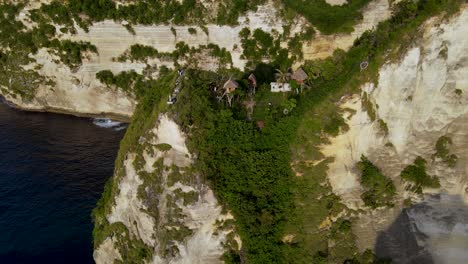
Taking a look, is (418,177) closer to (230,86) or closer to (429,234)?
(429,234)

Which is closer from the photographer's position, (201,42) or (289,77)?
(289,77)

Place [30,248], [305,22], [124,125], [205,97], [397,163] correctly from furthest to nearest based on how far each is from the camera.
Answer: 1. [124,125]
2. [305,22]
3. [30,248]
4. [397,163]
5. [205,97]

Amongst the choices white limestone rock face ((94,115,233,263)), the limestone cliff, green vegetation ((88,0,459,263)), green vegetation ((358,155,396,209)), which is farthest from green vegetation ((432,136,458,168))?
white limestone rock face ((94,115,233,263))

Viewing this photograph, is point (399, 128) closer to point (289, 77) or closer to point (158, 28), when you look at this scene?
point (289, 77)

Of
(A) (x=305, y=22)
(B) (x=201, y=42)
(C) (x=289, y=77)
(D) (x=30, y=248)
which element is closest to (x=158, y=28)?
(B) (x=201, y=42)

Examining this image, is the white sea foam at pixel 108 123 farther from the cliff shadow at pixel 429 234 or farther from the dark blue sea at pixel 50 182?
the cliff shadow at pixel 429 234

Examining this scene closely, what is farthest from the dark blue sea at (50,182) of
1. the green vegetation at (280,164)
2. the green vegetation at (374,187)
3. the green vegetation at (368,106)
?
the green vegetation at (368,106)

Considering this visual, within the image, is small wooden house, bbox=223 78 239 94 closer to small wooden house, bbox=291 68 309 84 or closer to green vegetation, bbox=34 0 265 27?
small wooden house, bbox=291 68 309 84
